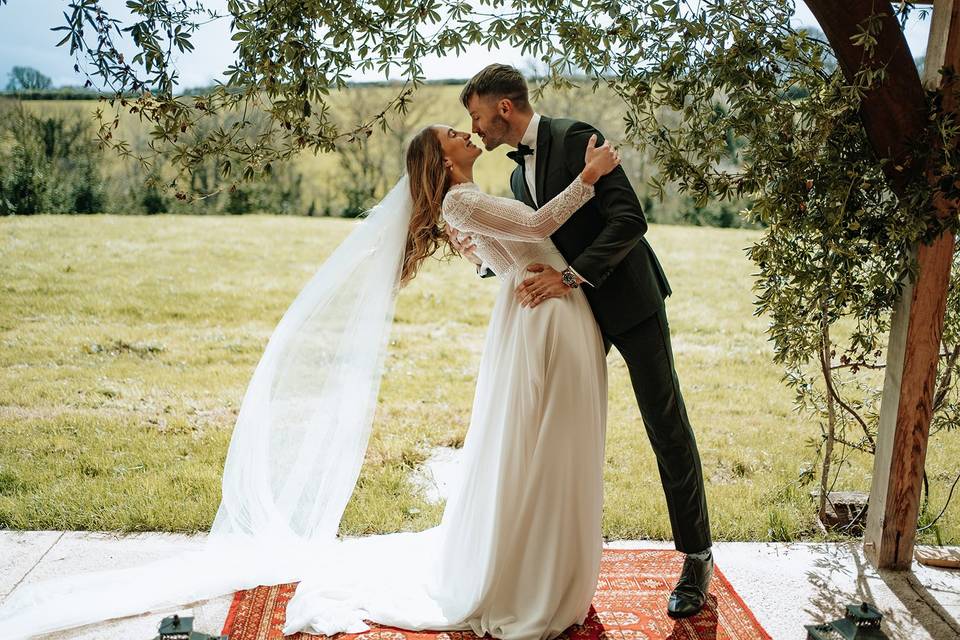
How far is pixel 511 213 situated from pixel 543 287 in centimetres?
28

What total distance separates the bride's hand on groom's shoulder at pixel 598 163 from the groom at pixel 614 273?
0.09 metres

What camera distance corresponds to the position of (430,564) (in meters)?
3.26

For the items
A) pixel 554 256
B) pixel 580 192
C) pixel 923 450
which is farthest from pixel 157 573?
pixel 923 450

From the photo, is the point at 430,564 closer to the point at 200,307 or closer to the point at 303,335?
the point at 303,335

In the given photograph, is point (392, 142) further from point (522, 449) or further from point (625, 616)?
point (625, 616)

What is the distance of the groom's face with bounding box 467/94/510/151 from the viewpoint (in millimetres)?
2996

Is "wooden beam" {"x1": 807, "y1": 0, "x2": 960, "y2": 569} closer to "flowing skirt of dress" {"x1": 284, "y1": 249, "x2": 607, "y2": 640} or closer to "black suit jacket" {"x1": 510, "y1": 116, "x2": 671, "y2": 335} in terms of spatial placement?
"black suit jacket" {"x1": 510, "y1": 116, "x2": 671, "y2": 335}

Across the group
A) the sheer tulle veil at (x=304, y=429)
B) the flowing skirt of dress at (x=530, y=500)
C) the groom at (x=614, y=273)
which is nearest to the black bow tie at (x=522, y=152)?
the groom at (x=614, y=273)

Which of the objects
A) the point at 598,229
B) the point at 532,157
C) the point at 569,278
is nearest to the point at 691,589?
the point at 569,278

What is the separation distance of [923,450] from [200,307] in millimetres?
5986

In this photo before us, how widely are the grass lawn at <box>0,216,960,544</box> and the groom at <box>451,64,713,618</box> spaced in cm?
78

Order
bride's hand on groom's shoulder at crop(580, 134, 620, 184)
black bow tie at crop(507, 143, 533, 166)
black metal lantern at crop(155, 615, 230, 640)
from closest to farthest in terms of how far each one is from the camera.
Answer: black metal lantern at crop(155, 615, 230, 640) → bride's hand on groom's shoulder at crop(580, 134, 620, 184) → black bow tie at crop(507, 143, 533, 166)

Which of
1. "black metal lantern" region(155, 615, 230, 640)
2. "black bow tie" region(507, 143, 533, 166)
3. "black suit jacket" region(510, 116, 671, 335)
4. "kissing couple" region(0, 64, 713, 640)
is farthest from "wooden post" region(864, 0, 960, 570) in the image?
"black metal lantern" region(155, 615, 230, 640)

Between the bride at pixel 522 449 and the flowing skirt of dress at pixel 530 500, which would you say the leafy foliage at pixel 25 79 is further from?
the flowing skirt of dress at pixel 530 500
